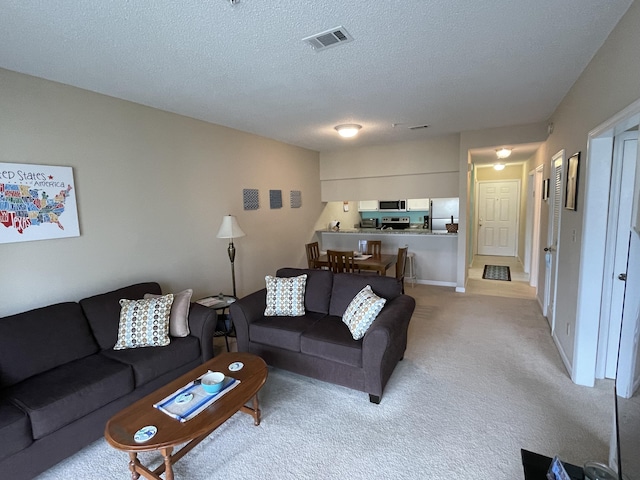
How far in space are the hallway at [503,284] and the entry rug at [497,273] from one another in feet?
0.24

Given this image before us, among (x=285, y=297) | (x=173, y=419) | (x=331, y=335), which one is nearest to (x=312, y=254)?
(x=285, y=297)

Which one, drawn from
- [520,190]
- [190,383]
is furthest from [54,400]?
[520,190]

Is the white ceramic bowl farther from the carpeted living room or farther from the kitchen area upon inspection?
the kitchen area

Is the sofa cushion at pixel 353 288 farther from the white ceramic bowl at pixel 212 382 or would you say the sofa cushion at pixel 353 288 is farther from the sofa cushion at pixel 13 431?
the sofa cushion at pixel 13 431

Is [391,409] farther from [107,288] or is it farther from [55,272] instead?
[55,272]

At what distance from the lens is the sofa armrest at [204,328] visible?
2.76 m

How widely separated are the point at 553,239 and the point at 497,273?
2.91 meters

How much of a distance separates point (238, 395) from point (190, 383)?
38cm

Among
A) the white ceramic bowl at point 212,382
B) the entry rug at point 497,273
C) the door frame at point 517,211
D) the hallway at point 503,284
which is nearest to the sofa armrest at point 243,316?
the white ceramic bowl at point 212,382

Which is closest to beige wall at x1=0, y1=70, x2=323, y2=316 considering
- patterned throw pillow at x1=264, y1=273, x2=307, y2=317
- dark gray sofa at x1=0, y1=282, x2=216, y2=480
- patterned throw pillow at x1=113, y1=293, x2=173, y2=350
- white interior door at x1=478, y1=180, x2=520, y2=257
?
dark gray sofa at x1=0, y1=282, x2=216, y2=480

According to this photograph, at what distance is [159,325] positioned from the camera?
262 cm

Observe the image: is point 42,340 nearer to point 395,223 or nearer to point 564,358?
point 564,358

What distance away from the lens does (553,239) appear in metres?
3.79

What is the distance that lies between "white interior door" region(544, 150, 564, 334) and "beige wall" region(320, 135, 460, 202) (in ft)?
5.55
